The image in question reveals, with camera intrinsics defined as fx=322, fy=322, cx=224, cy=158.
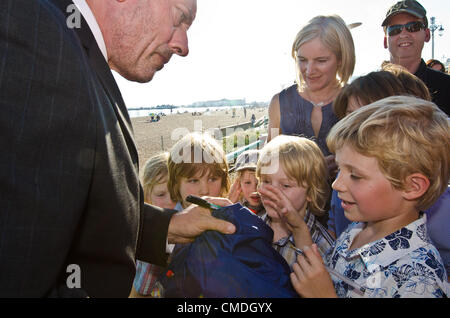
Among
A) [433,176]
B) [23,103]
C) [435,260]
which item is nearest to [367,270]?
[435,260]

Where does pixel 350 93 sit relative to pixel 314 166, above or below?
above

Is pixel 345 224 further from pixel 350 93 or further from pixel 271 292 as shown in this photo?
pixel 271 292

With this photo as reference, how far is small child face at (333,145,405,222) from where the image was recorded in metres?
1.62

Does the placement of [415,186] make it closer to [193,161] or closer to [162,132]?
[193,161]

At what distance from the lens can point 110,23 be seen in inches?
56.3

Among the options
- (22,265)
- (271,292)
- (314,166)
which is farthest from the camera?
(314,166)

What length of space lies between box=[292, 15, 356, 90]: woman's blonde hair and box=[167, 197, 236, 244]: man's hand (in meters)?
1.91

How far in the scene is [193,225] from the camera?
5.27 ft

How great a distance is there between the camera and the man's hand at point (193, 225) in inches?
55.7

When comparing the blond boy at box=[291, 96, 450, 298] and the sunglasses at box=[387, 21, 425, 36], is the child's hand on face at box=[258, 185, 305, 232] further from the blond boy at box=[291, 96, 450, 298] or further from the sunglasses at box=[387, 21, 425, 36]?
the sunglasses at box=[387, 21, 425, 36]

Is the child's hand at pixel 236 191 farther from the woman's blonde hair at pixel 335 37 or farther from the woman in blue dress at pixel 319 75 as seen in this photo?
the woman's blonde hair at pixel 335 37

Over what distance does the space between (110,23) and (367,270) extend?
1.66m

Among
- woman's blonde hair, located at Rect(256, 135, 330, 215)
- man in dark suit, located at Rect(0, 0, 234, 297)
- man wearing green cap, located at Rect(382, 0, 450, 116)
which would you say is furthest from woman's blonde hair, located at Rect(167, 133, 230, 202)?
man wearing green cap, located at Rect(382, 0, 450, 116)

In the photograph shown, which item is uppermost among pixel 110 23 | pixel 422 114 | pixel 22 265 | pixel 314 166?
pixel 110 23
